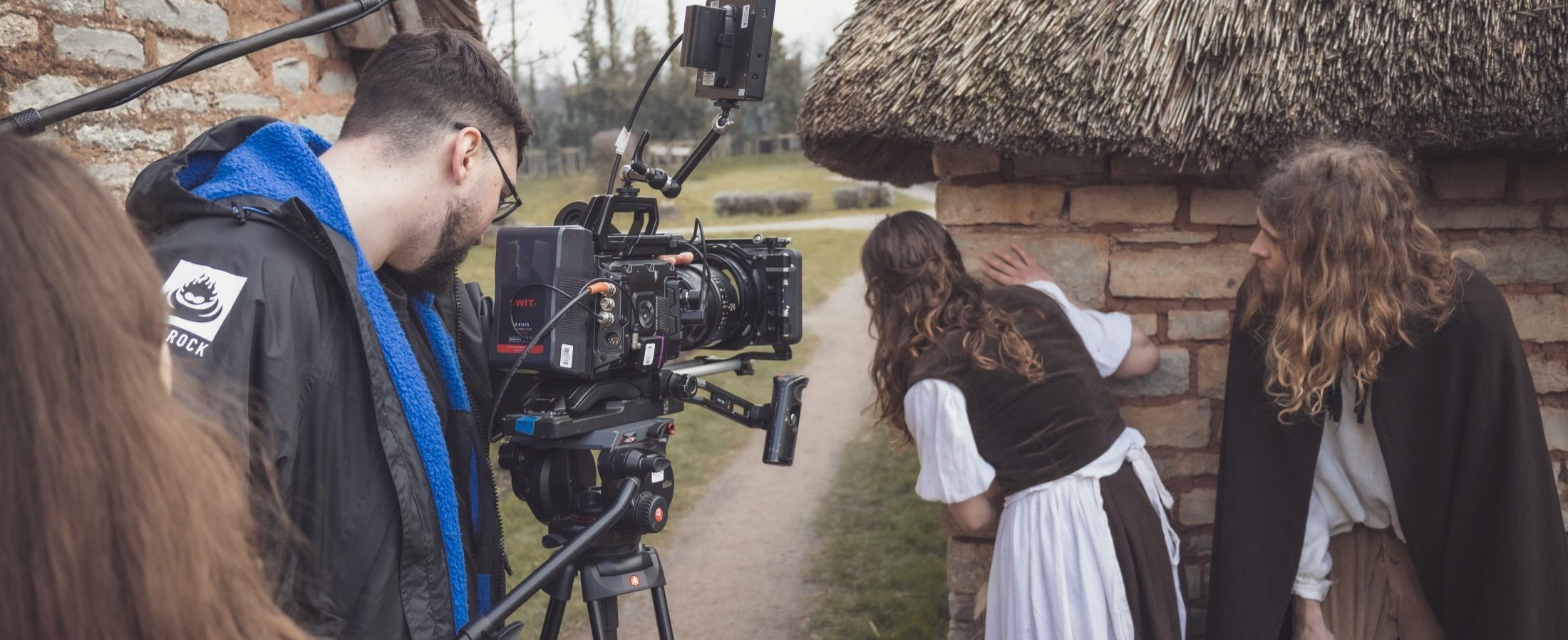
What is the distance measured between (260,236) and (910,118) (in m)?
1.97

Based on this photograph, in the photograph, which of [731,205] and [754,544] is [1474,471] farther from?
[731,205]

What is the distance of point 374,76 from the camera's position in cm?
174

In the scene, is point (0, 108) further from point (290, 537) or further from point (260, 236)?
point (290, 537)

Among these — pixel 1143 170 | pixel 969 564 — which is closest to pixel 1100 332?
pixel 1143 170

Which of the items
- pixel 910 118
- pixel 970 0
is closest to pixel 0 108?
pixel 910 118

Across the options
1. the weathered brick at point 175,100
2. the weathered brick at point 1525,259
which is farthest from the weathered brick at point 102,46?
the weathered brick at point 1525,259

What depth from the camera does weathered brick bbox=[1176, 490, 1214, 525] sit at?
10.8 ft

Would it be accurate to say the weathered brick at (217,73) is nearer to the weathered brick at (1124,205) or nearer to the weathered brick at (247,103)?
the weathered brick at (247,103)

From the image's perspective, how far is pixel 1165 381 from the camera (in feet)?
10.6

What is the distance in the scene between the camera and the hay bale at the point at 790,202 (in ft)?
62.6

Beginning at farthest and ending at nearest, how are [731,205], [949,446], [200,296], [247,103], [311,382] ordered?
[731,205] < [247,103] < [949,446] < [311,382] < [200,296]

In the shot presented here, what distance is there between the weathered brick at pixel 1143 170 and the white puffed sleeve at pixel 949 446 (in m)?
1.09

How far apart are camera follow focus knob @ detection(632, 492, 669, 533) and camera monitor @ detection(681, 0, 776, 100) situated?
0.76m

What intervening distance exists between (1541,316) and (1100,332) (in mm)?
1283
